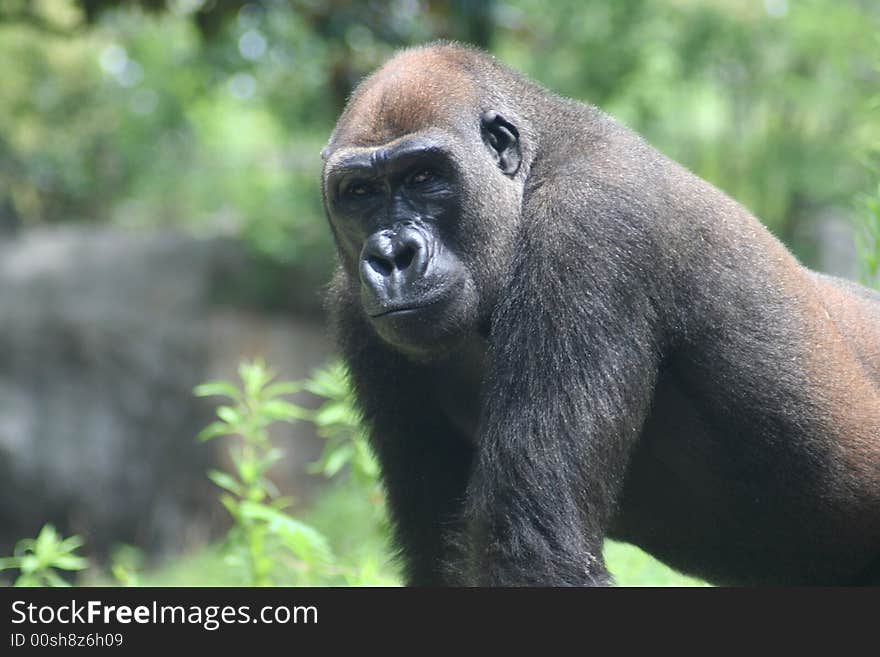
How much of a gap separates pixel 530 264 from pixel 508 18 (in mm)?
9747

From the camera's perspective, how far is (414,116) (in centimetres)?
420

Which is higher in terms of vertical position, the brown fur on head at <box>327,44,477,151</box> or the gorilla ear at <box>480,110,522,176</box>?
the brown fur on head at <box>327,44,477,151</box>

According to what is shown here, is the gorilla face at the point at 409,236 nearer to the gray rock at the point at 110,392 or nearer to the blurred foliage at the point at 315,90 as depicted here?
the blurred foliage at the point at 315,90

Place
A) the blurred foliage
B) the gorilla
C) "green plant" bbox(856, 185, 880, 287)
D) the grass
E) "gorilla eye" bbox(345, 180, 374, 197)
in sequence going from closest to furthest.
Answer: the gorilla
"gorilla eye" bbox(345, 180, 374, 197)
"green plant" bbox(856, 185, 880, 287)
the grass
the blurred foliage

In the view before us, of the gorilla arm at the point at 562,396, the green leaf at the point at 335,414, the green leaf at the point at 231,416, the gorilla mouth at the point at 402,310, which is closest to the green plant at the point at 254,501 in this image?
the green leaf at the point at 231,416

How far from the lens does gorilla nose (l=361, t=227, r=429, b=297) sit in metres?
3.90

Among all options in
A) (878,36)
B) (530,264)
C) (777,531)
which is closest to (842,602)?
(777,531)

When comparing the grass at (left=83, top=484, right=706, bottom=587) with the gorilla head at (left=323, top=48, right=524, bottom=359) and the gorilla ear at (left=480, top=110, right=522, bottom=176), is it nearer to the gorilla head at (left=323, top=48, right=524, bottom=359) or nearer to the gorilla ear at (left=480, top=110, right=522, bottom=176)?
the gorilla head at (left=323, top=48, right=524, bottom=359)

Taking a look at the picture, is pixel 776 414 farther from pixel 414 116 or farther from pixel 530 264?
pixel 414 116

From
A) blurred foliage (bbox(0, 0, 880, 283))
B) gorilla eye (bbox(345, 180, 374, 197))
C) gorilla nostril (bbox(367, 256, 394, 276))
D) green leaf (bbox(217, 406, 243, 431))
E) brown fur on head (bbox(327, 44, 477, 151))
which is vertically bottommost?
gorilla nostril (bbox(367, 256, 394, 276))

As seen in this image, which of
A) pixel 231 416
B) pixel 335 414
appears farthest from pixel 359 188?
pixel 335 414

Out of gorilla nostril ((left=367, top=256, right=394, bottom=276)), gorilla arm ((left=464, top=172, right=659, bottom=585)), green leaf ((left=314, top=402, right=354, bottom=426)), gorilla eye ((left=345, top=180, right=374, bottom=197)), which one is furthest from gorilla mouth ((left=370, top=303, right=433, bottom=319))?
green leaf ((left=314, top=402, right=354, bottom=426))

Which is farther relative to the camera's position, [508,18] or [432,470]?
[508,18]

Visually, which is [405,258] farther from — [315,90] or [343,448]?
[315,90]
